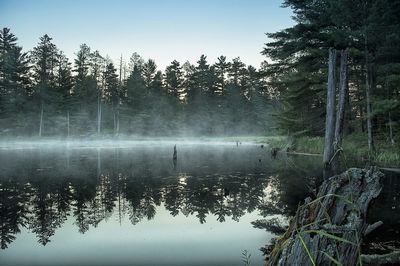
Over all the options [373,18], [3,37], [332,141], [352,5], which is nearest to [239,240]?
[332,141]

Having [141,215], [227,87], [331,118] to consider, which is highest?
[227,87]

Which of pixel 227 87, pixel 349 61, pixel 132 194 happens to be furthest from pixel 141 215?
pixel 227 87

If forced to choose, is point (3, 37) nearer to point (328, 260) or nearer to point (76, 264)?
point (76, 264)

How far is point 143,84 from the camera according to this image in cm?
8669

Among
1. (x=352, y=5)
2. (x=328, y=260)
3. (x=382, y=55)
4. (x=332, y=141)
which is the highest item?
(x=352, y=5)

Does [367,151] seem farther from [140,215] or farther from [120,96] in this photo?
[120,96]

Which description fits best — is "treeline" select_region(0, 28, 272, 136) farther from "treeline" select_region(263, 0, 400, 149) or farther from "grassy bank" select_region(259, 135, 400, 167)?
"grassy bank" select_region(259, 135, 400, 167)

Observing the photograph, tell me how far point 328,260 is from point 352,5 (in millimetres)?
25409

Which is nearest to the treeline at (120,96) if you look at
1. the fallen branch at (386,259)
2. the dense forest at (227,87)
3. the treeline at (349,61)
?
the dense forest at (227,87)

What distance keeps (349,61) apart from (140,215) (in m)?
25.1

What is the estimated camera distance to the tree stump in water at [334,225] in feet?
9.62

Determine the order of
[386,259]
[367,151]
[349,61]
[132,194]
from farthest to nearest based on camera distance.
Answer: [349,61]
[367,151]
[132,194]
[386,259]

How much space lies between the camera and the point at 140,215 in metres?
11.9

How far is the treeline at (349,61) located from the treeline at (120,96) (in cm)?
3065
